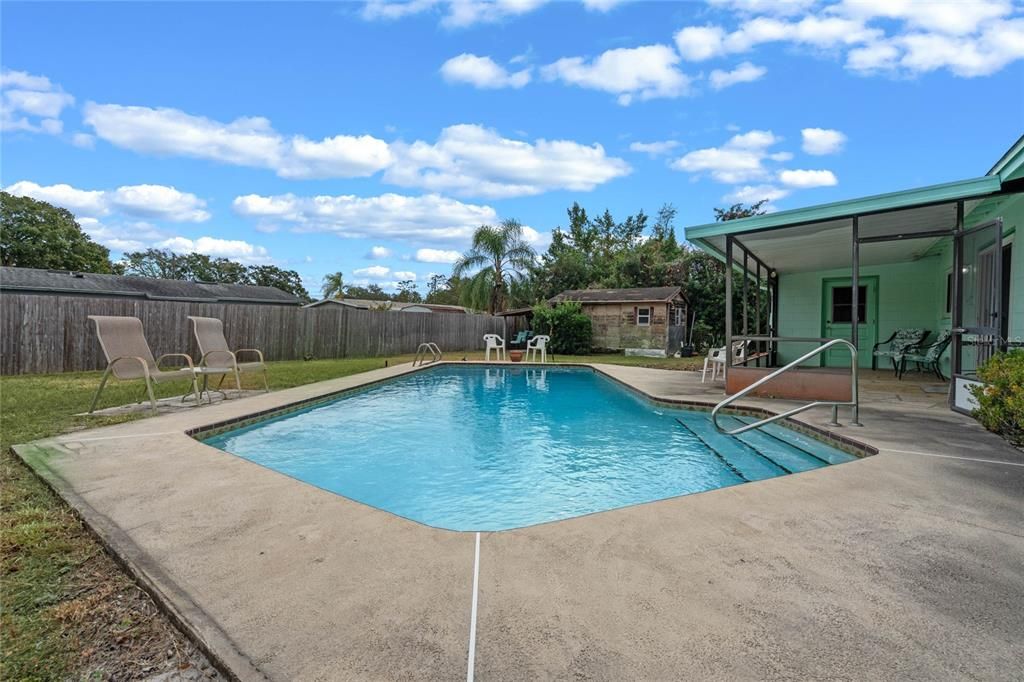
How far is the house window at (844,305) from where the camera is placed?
1141cm

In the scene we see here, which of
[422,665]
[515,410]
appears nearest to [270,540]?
[422,665]

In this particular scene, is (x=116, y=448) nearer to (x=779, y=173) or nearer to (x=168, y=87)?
(x=168, y=87)

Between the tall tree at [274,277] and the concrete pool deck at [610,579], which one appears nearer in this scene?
the concrete pool deck at [610,579]

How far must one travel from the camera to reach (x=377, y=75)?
13602 millimetres

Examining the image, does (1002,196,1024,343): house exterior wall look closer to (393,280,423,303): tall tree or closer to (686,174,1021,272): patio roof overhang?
(686,174,1021,272): patio roof overhang

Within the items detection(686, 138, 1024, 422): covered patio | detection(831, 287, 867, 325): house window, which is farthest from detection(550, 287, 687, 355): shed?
detection(831, 287, 867, 325): house window

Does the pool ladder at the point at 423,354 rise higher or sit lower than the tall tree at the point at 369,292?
lower

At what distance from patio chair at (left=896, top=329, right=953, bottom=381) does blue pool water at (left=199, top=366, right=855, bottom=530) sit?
16.1 feet

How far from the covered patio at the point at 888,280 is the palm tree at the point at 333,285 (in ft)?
119

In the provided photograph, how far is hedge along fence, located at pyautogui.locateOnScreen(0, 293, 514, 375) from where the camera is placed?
34.9ft

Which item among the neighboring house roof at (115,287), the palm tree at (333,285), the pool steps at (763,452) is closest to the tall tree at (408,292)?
the palm tree at (333,285)

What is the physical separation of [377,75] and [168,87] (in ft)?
17.0

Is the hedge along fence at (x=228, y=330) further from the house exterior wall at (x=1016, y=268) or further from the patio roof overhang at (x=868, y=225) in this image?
the house exterior wall at (x=1016, y=268)

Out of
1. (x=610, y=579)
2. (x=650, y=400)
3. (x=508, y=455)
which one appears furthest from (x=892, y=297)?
(x=610, y=579)
